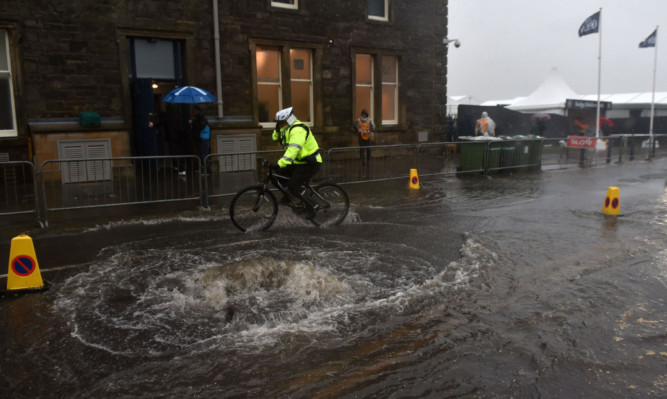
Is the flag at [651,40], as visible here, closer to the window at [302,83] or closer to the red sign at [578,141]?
the red sign at [578,141]

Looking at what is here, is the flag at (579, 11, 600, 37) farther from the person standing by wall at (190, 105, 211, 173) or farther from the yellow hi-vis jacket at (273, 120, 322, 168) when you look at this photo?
the yellow hi-vis jacket at (273, 120, 322, 168)

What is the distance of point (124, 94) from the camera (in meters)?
A: 14.9

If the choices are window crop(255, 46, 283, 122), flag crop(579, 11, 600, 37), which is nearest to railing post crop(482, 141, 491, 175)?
window crop(255, 46, 283, 122)

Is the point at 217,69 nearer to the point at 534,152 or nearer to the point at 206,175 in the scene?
the point at 206,175

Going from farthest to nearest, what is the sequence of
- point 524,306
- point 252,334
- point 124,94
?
point 124,94 < point 524,306 < point 252,334

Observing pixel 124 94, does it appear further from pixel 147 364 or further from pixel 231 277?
pixel 147 364

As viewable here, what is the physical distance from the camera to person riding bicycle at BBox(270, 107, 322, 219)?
8.19 m

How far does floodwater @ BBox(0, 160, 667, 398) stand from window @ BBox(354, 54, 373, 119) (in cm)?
1235

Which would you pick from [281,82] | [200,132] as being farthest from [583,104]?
[200,132]

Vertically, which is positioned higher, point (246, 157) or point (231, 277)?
point (246, 157)

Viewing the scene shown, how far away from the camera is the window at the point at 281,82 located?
17.9m

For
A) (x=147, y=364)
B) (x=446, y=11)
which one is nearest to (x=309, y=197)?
(x=147, y=364)

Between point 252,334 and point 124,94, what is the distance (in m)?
12.4

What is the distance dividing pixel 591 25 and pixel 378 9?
1193 centimetres
